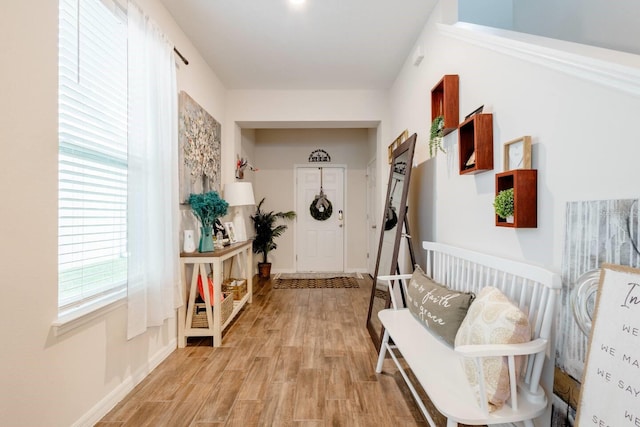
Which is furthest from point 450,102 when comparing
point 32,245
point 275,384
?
point 32,245

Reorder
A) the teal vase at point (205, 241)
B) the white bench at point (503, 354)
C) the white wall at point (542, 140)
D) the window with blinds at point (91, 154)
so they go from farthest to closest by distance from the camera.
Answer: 1. the teal vase at point (205, 241)
2. the window with blinds at point (91, 154)
3. the white bench at point (503, 354)
4. the white wall at point (542, 140)

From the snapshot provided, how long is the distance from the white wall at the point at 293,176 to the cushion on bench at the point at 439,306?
3.86m

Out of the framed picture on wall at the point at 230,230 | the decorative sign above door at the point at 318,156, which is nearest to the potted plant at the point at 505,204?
the framed picture on wall at the point at 230,230

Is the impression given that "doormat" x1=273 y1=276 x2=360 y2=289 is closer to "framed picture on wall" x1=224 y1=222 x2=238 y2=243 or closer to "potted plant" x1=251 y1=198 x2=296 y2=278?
"potted plant" x1=251 y1=198 x2=296 y2=278

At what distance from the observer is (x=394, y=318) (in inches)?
81.8

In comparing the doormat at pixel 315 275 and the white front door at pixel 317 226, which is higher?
the white front door at pixel 317 226

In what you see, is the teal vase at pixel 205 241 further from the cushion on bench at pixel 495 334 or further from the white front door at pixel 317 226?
the white front door at pixel 317 226

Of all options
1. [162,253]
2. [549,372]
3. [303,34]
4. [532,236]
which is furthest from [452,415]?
[303,34]

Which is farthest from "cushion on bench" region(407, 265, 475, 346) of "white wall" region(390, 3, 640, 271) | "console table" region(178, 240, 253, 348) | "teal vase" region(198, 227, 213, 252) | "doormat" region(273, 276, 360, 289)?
"doormat" region(273, 276, 360, 289)

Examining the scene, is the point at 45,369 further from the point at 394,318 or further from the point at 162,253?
the point at 394,318

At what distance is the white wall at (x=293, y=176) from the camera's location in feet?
19.3

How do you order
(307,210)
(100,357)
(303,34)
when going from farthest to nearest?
1. (307,210)
2. (303,34)
3. (100,357)

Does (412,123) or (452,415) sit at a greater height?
(412,123)

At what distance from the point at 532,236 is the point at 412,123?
2.01 m
